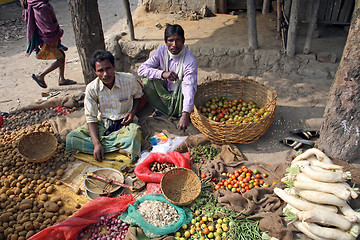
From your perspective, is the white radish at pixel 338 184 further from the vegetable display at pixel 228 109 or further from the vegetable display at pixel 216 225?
the vegetable display at pixel 228 109

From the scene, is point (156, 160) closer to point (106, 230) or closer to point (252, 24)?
point (106, 230)

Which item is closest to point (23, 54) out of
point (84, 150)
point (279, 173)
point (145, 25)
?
point (145, 25)

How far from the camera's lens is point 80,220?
2725 millimetres

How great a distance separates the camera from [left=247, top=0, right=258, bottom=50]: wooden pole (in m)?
4.94

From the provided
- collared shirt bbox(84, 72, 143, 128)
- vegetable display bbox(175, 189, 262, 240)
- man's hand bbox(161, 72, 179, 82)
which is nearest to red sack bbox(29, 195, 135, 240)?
vegetable display bbox(175, 189, 262, 240)

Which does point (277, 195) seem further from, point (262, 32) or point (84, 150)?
point (262, 32)

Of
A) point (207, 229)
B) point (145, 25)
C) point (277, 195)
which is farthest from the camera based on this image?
point (145, 25)

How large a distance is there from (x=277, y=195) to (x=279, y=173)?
1.24ft

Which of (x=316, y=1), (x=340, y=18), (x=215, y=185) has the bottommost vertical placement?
(x=215, y=185)

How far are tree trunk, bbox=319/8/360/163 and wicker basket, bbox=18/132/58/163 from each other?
3.50 meters

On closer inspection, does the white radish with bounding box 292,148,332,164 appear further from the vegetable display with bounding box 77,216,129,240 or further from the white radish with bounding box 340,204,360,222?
the vegetable display with bounding box 77,216,129,240

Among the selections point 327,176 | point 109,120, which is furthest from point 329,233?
point 109,120

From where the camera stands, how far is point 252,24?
502 centimetres

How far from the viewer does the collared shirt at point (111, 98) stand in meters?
3.73
